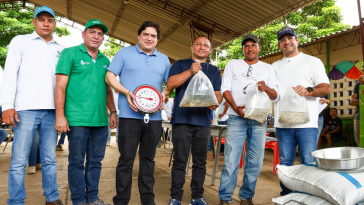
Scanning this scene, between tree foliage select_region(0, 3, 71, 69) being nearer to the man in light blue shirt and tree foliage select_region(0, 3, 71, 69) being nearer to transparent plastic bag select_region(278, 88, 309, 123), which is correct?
the man in light blue shirt

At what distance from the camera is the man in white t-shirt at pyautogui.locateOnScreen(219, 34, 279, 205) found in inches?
109

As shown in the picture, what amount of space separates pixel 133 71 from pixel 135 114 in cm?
38

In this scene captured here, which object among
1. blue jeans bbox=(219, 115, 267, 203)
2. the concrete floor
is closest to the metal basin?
blue jeans bbox=(219, 115, 267, 203)

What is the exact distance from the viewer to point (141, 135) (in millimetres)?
2541

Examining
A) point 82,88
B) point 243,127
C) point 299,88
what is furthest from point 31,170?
point 299,88

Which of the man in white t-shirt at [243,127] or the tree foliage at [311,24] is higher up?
the tree foliage at [311,24]

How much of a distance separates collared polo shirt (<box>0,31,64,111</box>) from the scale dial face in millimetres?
770

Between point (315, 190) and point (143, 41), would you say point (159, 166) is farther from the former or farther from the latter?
point (315, 190)

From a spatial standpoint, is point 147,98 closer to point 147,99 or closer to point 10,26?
point 147,99

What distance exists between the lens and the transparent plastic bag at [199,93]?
2477 mm

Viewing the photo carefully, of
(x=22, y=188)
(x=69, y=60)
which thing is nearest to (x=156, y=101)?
(x=69, y=60)

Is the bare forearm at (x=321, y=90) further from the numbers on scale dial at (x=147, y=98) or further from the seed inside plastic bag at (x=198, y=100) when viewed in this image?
the numbers on scale dial at (x=147, y=98)

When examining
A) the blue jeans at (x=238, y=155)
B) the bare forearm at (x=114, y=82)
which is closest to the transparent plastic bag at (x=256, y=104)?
the blue jeans at (x=238, y=155)

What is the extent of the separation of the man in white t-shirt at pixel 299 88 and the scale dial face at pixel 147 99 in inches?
46.7
